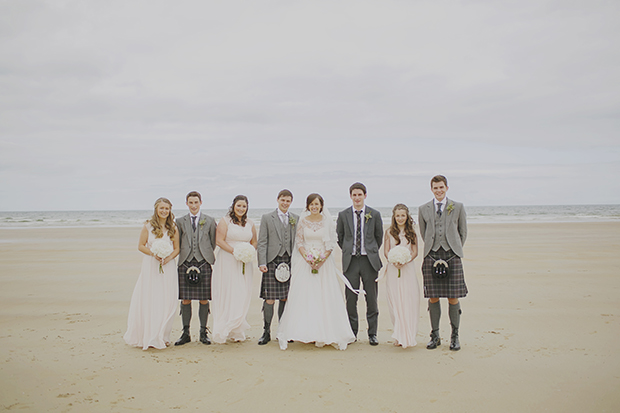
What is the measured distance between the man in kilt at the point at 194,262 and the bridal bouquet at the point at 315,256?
1317mm

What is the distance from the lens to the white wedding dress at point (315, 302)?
5344 mm

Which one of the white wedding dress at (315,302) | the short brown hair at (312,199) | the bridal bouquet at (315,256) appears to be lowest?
the white wedding dress at (315,302)

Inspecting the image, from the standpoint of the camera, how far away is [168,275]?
5.50m

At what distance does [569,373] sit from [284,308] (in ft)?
10.8

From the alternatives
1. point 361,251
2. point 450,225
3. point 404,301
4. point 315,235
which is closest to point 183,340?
point 315,235

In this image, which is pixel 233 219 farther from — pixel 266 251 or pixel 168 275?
pixel 168 275

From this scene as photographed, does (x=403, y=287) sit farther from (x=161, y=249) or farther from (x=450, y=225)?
(x=161, y=249)

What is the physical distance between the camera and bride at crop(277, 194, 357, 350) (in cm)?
535

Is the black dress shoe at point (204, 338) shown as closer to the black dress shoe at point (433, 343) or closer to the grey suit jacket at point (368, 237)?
the grey suit jacket at point (368, 237)

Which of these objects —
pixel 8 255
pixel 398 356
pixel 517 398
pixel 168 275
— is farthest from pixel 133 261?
pixel 517 398

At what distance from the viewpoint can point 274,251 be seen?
224 inches

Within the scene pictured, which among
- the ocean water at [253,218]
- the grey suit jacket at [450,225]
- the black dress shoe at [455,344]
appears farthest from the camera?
the ocean water at [253,218]

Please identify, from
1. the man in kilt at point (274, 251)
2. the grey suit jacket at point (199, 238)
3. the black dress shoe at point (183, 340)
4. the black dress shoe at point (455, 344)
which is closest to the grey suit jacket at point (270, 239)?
the man in kilt at point (274, 251)

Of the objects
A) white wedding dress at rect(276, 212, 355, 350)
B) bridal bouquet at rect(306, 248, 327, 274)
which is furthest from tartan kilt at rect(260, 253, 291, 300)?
bridal bouquet at rect(306, 248, 327, 274)
